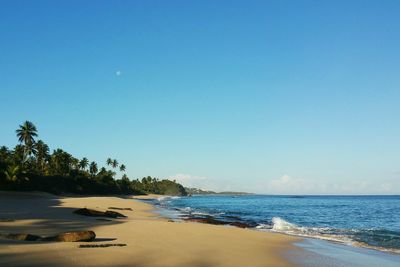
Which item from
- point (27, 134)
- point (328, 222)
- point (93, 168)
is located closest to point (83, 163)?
point (93, 168)

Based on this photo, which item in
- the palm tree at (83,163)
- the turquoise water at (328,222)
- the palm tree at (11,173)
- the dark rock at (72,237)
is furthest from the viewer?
the palm tree at (83,163)

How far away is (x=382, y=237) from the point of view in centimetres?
2866

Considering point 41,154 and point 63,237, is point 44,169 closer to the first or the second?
point 41,154

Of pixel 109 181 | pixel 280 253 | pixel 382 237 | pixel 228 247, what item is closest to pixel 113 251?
pixel 228 247

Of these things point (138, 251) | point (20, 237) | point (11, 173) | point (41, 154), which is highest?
point (41, 154)

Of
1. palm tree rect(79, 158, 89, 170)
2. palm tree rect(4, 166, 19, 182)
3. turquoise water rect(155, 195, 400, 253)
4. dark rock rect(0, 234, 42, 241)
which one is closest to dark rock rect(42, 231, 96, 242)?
dark rock rect(0, 234, 42, 241)

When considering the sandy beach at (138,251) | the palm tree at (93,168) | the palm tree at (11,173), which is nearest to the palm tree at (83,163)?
the palm tree at (93,168)

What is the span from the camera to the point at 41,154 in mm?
111625

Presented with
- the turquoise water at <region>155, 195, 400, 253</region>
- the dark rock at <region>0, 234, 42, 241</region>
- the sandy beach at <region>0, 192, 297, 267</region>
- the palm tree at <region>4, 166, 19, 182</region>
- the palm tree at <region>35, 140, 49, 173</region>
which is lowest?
the turquoise water at <region>155, 195, 400, 253</region>

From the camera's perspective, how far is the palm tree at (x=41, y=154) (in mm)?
109606

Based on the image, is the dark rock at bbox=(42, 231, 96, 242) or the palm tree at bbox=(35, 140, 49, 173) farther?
the palm tree at bbox=(35, 140, 49, 173)

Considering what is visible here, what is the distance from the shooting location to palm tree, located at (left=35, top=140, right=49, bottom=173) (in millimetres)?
109606

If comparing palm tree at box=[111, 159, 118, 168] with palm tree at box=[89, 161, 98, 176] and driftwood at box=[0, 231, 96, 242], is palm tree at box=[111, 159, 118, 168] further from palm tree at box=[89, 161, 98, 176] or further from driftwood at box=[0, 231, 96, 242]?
driftwood at box=[0, 231, 96, 242]

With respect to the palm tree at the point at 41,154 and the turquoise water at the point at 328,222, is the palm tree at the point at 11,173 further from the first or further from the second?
the palm tree at the point at 41,154
